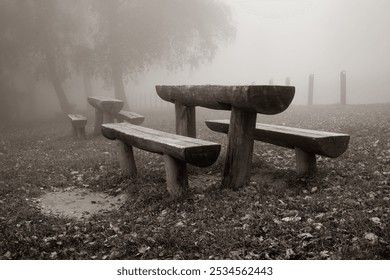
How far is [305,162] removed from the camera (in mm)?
5734

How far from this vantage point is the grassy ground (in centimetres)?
384

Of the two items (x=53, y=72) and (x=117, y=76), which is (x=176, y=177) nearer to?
(x=117, y=76)

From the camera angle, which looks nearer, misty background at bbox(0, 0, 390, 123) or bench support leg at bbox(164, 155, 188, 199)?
bench support leg at bbox(164, 155, 188, 199)

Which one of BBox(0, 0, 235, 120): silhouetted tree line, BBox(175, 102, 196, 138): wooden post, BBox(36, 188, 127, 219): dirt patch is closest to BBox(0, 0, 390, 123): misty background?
BBox(0, 0, 235, 120): silhouetted tree line

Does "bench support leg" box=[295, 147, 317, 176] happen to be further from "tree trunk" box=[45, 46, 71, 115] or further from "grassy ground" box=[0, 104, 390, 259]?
"tree trunk" box=[45, 46, 71, 115]

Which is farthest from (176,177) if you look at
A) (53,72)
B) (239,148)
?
(53,72)

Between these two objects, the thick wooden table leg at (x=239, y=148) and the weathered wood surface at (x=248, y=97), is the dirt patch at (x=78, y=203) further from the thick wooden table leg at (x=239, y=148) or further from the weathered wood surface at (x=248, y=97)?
the weathered wood surface at (x=248, y=97)

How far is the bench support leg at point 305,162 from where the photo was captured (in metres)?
5.70

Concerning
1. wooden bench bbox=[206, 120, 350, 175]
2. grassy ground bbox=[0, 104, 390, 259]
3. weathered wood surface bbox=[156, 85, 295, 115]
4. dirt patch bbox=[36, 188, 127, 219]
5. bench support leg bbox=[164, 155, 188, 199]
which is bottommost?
dirt patch bbox=[36, 188, 127, 219]

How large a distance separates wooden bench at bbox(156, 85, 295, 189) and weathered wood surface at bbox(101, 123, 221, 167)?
564mm

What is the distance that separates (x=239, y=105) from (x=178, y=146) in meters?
0.96

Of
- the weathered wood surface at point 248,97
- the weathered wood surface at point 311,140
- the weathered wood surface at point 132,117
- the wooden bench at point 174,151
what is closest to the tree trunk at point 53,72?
the weathered wood surface at point 132,117

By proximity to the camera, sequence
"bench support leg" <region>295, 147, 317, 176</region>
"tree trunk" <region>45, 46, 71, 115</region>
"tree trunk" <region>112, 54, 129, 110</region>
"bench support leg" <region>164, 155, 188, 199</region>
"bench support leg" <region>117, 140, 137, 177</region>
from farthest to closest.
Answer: "tree trunk" <region>112, 54, 129, 110</region>, "tree trunk" <region>45, 46, 71, 115</region>, "bench support leg" <region>117, 140, 137, 177</region>, "bench support leg" <region>295, 147, 317, 176</region>, "bench support leg" <region>164, 155, 188, 199</region>
